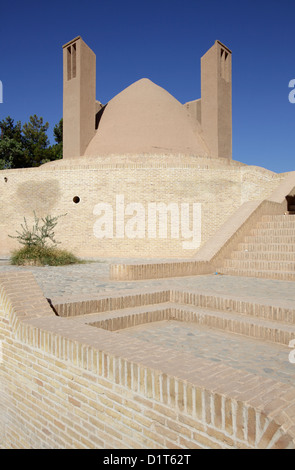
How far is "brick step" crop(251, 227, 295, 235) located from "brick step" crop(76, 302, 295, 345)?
397cm

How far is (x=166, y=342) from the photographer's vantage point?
3.49 m

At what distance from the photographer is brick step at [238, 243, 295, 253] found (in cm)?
720

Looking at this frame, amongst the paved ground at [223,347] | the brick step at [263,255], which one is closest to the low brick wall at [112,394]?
the paved ground at [223,347]

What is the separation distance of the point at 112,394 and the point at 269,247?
591cm

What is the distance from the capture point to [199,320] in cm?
425

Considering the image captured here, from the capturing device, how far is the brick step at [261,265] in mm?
6621

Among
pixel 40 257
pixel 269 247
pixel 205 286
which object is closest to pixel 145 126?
pixel 40 257

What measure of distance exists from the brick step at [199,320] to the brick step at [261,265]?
8.96 feet

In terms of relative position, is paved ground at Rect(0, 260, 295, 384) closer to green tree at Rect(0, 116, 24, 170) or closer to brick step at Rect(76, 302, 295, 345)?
brick step at Rect(76, 302, 295, 345)

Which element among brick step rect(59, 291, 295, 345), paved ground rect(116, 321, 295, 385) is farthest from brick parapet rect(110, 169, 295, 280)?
paved ground rect(116, 321, 295, 385)

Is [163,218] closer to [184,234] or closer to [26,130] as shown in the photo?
[184,234]

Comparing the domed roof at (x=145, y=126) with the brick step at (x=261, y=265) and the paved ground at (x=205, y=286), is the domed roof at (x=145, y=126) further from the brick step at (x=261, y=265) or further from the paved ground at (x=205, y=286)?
the paved ground at (x=205, y=286)

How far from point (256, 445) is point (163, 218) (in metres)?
13.1
